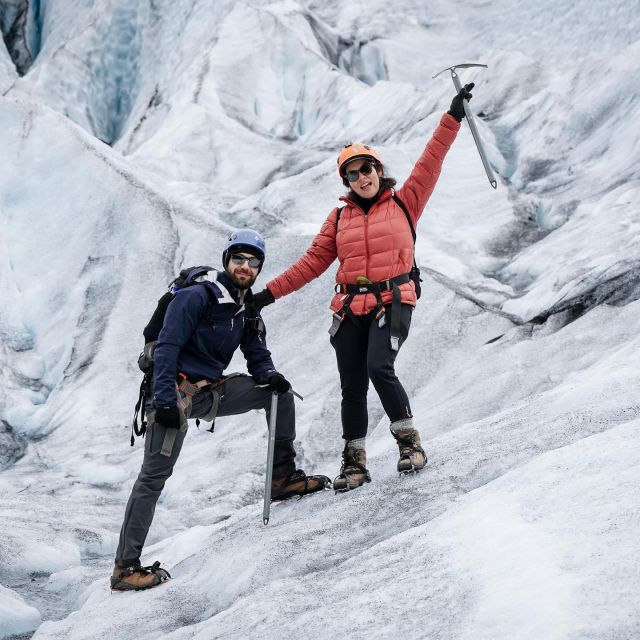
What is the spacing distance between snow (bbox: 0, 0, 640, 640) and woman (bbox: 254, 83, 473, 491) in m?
0.35

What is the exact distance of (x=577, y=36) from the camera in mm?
21109

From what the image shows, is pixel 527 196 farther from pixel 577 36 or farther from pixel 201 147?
pixel 577 36

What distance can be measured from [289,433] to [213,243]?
21.6 feet

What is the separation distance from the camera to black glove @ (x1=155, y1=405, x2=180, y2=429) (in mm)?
4324

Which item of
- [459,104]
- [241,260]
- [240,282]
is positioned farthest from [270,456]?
[459,104]

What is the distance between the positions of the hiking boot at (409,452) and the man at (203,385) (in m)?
0.72

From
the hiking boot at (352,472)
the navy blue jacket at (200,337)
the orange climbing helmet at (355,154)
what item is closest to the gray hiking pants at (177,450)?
the navy blue jacket at (200,337)

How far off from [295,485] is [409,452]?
2.90 feet

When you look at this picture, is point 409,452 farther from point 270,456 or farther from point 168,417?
point 168,417

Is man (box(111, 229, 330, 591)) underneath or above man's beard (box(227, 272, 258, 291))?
underneath

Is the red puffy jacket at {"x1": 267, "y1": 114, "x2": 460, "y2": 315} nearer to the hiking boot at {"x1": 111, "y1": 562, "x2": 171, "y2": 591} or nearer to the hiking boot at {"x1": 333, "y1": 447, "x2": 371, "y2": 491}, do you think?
the hiking boot at {"x1": 333, "y1": 447, "x2": 371, "y2": 491}

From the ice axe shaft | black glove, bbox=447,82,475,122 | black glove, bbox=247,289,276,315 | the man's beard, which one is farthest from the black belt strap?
black glove, bbox=447,82,475,122

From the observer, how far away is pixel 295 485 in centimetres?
496

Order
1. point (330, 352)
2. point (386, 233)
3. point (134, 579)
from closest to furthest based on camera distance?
point (134, 579) < point (386, 233) < point (330, 352)
